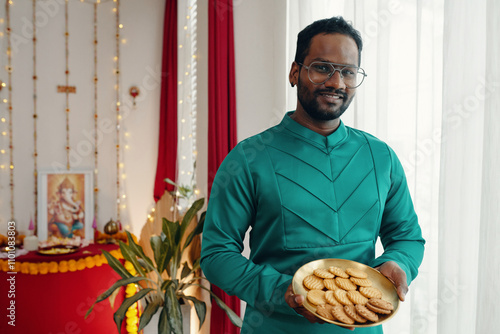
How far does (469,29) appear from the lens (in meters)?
1.06

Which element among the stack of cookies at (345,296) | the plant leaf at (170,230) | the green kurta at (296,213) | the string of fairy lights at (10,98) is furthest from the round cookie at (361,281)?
the string of fairy lights at (10,98)

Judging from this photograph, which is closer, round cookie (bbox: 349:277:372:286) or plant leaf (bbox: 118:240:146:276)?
round cookie (bbox: 349:277:372:286)

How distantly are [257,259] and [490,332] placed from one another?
609mm

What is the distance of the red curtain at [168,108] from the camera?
3849 mm

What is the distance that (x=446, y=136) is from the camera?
3.63 feet

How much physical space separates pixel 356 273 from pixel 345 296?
7cm

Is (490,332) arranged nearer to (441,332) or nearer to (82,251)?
(441,332)

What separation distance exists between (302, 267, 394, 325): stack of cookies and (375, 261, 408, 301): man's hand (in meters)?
0.07

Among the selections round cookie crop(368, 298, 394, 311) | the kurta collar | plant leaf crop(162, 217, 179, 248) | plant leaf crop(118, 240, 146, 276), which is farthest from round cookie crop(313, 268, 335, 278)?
plant leaf crop(118, 240, 146, 276)

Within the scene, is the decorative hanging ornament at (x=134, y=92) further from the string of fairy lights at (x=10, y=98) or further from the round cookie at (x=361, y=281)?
the round cookie at (x=361, y=281)

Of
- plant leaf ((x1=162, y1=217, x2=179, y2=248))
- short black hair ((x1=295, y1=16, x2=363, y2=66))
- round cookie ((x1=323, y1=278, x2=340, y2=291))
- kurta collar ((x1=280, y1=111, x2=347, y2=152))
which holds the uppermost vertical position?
short black hair ((x1=295, y1=16, x2=363, y2=66))

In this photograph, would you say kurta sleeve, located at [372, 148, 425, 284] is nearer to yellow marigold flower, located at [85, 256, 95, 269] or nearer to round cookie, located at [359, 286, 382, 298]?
round cookie, located at [359, 286, 382, 298]

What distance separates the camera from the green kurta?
3.28ft

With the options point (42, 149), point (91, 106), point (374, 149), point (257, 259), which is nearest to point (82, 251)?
point (42, 149)
